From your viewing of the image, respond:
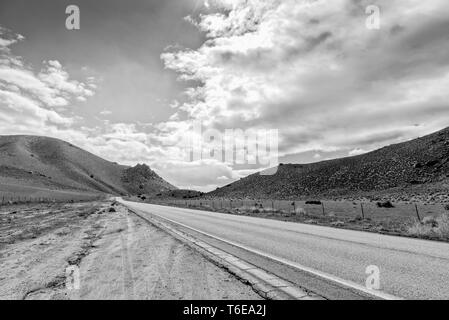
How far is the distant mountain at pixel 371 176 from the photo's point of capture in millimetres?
69938

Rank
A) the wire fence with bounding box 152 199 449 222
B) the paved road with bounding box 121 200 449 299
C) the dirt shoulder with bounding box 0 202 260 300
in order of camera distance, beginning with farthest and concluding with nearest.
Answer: the wire fence with bounding box 152 199 449 222 < the paved road with bounding box 121 200 449 299 < the dirt shoulder with bounding box 0 202 260 300

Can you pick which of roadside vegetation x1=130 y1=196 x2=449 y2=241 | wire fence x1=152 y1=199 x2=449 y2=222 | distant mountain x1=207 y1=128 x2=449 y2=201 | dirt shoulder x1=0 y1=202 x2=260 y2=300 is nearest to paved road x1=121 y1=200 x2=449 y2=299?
dirt shoulder x1=0 y1=202 x2=260 y2=300

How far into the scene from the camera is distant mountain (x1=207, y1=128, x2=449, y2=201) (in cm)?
6994

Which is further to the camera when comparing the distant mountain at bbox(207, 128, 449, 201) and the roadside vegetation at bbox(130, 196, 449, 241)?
the distant mountain at bbox(207, 128, 449, 201)

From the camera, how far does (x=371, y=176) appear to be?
8194 cm

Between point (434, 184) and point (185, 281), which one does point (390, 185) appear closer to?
point (434, 184)

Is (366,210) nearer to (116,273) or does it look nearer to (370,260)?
(370,260)

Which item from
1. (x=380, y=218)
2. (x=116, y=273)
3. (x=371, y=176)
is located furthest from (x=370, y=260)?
(x=371, y=176)

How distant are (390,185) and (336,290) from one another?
78094 millimetres

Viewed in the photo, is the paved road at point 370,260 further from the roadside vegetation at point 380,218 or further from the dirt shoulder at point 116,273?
the roadside vegetation at point 380,218

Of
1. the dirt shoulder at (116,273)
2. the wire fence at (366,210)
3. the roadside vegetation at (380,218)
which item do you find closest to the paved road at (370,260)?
the dirt shoulder at (116,273)

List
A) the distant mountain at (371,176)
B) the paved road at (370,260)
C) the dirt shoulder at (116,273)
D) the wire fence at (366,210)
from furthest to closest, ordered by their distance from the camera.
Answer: the distant mountain at (371,176)
the wire fence at (366,210)
the paved road at (370,260)
the dirt shoulder at (116,273)

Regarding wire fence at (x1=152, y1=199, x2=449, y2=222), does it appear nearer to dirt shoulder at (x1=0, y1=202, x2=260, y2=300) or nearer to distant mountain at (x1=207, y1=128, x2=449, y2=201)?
dirt shoulder at (x1=0, y1=202, x2=260, y2=300)
